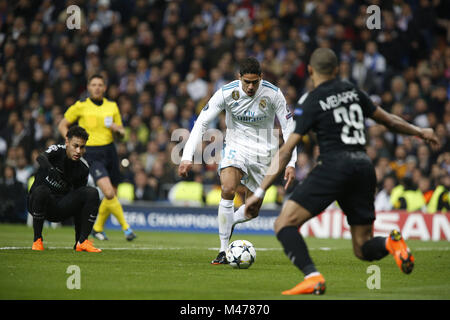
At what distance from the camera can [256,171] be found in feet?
34.6

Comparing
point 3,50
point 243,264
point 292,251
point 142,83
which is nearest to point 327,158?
point 292,251

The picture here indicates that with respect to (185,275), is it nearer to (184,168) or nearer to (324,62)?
(184,168)

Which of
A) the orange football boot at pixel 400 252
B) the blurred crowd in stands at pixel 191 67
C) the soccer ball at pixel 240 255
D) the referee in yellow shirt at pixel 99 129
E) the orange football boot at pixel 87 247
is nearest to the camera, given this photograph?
the orange football boot at pixel 400 252

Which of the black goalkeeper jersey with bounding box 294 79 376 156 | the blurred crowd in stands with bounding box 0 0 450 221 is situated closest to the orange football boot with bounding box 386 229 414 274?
the black goalkeeper jersey with bounding box 294 79 376 156

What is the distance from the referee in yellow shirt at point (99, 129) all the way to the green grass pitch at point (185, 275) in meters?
1.05

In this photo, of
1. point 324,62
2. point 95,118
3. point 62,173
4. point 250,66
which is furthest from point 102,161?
point 324,62

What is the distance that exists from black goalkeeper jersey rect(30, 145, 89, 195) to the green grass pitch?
0.94 m

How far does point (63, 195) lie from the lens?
37.2 feet

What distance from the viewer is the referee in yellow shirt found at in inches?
528

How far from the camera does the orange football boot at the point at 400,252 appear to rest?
7180 mm

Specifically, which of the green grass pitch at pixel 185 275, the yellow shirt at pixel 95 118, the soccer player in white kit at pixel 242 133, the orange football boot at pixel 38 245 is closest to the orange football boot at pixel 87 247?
the green grass pitch at pixel 185 275

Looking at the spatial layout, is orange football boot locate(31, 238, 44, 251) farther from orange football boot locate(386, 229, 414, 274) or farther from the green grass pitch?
orange football boot locate(386, 229, 414, 274)

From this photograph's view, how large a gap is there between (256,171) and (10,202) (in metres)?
11.4

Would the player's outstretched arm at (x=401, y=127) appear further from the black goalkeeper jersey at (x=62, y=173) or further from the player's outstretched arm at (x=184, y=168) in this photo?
the black goalkeeper jersey at (x=62, y=173)
